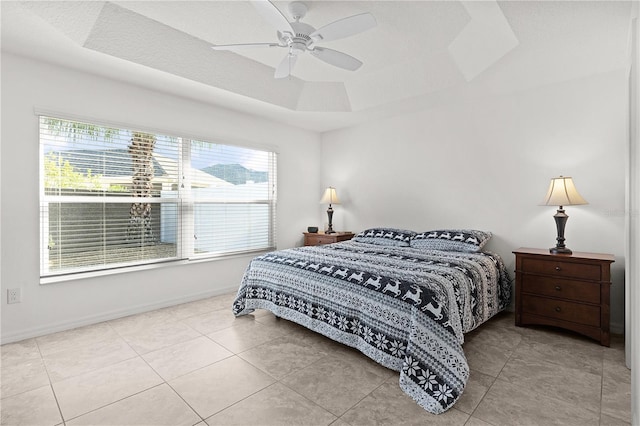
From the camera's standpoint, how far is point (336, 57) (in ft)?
8.01

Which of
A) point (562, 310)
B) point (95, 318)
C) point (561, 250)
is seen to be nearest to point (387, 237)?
point (561, 250)

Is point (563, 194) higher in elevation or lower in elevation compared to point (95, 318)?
higher

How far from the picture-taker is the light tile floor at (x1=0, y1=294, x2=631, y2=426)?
1.74 m

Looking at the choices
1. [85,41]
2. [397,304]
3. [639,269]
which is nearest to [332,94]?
[85,41]

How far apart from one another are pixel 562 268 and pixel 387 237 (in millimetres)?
1760

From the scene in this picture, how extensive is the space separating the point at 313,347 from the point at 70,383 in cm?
163

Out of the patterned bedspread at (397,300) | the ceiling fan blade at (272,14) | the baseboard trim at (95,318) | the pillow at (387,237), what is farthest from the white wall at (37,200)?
the ceiling fan blade at (272,14)

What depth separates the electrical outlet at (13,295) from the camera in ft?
8.82

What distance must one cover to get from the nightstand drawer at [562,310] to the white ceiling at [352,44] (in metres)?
2.10

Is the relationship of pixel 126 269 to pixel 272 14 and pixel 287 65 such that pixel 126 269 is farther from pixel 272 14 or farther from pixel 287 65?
pixel 272 14

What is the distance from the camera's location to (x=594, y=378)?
2094mm

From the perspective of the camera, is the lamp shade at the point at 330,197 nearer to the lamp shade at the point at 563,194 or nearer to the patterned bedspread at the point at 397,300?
the patterned bedspread at the point at 397,300

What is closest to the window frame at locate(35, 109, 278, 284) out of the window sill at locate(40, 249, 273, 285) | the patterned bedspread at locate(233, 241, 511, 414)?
the window sill at locate(40, 249, 273, 285)

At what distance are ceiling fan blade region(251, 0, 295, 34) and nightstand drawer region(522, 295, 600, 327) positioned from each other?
3.01 metres
